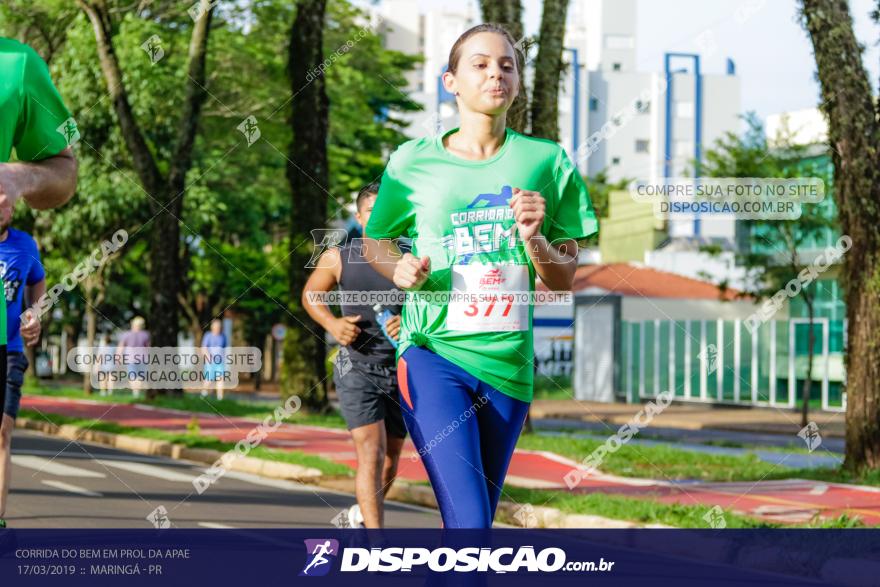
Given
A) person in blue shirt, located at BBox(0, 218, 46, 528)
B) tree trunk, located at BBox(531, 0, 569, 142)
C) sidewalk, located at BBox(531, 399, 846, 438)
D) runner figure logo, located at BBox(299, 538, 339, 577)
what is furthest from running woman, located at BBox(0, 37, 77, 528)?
sidewalk, located at BBox(531, 399, 846, 438)

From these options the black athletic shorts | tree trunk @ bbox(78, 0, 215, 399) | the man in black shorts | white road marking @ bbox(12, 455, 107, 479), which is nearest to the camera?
the man in black shorts

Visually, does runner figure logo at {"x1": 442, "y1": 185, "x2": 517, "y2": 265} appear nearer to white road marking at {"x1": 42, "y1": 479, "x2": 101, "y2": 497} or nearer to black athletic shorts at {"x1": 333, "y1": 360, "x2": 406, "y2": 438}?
black athletic shorts at {"x1": 333, "y1": 360, "x2": 406, "y2": 438}

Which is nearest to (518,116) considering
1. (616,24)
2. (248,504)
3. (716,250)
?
(248,504)

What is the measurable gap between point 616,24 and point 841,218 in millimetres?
74898

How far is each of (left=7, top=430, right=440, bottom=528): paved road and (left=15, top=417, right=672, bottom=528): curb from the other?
31 centimetres

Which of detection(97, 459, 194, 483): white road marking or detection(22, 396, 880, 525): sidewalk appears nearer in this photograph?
detection(22, 396, 880, 525): sidewalk

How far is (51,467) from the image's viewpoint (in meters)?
13.4

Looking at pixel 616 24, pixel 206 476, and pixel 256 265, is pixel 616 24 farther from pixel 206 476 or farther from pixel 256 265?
pixel 206 476

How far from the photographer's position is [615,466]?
45.9 ft

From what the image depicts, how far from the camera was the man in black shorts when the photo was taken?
705 cm

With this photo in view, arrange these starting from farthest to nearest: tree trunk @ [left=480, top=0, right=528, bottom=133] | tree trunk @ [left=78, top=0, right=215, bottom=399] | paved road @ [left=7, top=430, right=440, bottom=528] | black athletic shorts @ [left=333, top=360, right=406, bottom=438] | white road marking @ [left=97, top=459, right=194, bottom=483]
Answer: tree trunk @ [left=78, top=0, right=215, bottom=399], tree trunk @ [left=480, top=0, right=528, bottom=133], white road marking @ [left=97, top=459, right=194, bottom=483], paved road @ [left=7, top=430, right=440, bottom=528], black athletic shorts @ [left=333, top=360, right=406, bottom=438]

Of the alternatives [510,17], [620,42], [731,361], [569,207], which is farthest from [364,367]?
[620,42]

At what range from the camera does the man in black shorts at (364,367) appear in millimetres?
7047

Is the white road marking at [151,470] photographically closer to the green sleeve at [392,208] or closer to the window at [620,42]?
the green sleeve at [392,208]
